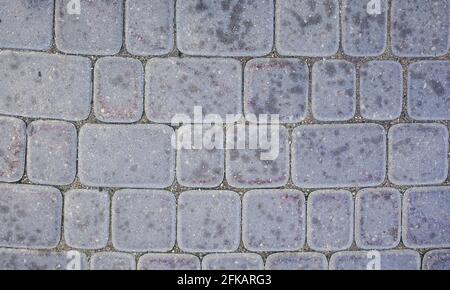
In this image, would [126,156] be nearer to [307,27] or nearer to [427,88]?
[307,27]

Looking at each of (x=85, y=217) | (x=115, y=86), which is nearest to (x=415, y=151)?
(x=115, y=86)

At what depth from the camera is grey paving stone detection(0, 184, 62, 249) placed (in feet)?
6.35

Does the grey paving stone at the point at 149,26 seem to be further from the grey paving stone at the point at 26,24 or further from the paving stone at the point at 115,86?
the grey paving stone at the point at 26,24

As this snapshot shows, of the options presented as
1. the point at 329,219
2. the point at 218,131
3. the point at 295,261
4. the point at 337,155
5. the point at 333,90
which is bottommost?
the point at 295,261

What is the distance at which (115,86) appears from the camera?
6.32ft

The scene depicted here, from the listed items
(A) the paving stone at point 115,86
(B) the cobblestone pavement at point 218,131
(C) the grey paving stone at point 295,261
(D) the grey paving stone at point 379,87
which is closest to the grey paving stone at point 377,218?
(B) the cobblestone pavement at point 218,131

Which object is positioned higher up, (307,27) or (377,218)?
(307,27)

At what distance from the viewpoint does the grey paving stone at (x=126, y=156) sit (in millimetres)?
1931

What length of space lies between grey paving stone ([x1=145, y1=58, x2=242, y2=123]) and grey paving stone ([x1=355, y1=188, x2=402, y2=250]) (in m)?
0.68

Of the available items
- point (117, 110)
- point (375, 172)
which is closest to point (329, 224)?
point (375, 172)

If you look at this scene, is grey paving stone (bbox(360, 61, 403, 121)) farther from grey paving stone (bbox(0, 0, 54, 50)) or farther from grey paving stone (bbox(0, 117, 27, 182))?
grey paving stone (bbox(0, 117, 27, 182))

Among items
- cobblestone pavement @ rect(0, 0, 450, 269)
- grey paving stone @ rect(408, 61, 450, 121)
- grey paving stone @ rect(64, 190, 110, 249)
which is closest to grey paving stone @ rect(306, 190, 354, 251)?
cobblestone pavement @ rect(0, 0, 450, 269)

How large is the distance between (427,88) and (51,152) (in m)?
1.57

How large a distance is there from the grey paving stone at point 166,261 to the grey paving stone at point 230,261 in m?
0.05
